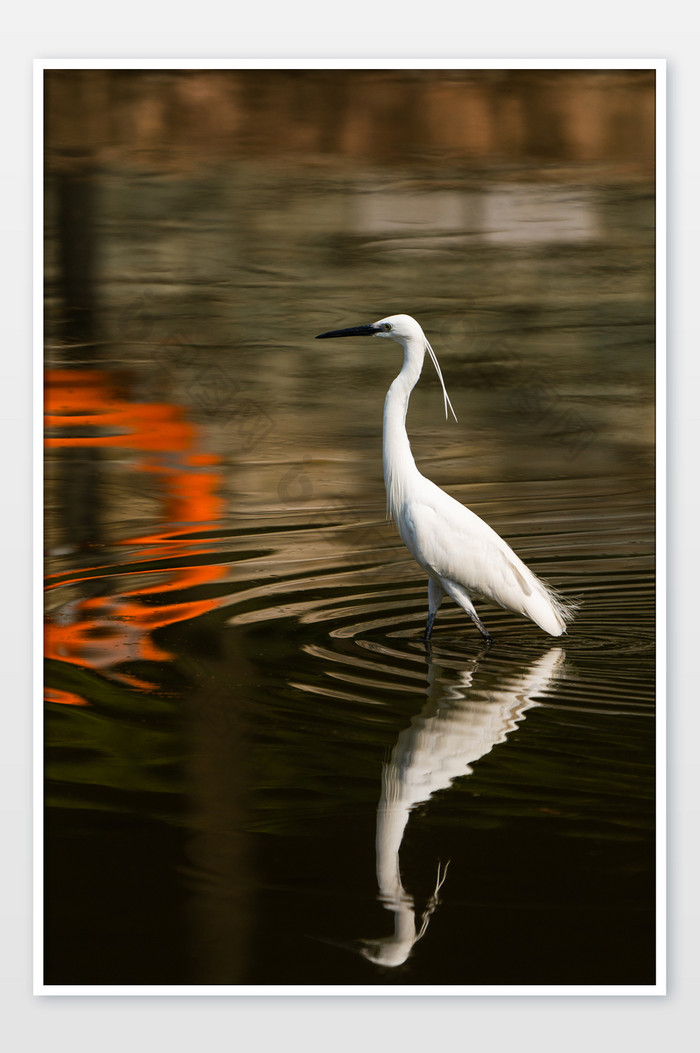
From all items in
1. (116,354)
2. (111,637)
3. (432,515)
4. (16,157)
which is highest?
(16,157)

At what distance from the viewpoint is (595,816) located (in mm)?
2279

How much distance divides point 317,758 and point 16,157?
4.32 ft

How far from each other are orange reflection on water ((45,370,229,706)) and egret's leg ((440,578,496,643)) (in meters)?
0.62

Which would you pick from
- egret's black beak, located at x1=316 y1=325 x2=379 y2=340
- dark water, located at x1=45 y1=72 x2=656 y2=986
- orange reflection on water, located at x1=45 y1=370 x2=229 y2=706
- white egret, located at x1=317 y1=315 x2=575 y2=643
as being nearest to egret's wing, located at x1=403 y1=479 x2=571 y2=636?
white egret, located at x1=317 y1=315 x2=575 y2=643

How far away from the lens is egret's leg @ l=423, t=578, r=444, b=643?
3096 mm

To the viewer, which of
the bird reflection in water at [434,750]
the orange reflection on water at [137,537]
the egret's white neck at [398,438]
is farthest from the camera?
the egret's white neck at [398,438]

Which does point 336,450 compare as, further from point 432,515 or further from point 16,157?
point 16,157

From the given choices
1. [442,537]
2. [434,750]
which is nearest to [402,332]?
[442,537]

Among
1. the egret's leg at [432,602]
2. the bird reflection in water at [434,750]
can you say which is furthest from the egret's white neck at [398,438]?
the bird reflection in water at [434,750]

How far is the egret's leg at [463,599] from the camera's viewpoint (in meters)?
3.07

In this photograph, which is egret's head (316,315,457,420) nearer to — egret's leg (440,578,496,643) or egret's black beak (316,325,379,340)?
egret's black beak (316,325,379,340)

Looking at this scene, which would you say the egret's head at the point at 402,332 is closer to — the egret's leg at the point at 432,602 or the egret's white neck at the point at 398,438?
the egret's white neck at the point at 398,438

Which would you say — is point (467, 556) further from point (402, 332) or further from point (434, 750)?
point (434, 750)
